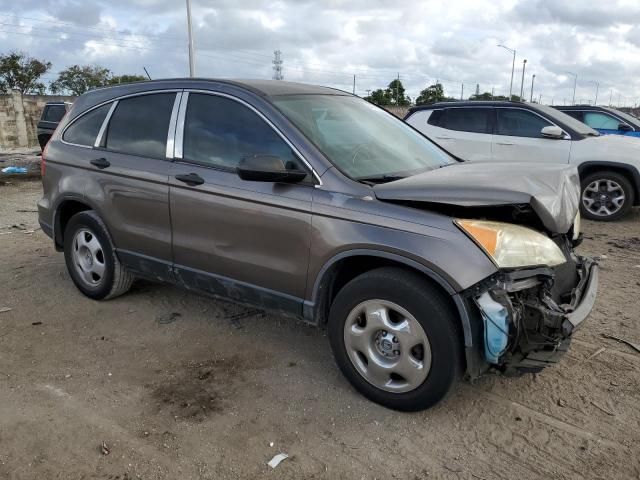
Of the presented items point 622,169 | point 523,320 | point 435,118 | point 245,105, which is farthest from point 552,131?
point 523,320

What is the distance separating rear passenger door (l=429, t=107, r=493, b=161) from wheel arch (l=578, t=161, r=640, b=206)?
5.00ft

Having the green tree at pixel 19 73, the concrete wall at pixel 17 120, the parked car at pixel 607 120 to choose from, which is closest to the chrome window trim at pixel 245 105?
the parked car at pixel 607 120

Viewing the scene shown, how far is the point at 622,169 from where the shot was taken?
8.33 m

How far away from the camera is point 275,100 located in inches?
144

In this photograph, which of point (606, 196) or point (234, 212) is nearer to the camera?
point (234, 212)

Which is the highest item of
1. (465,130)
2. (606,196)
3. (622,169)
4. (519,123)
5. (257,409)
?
(519,123)

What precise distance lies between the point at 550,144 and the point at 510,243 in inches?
258

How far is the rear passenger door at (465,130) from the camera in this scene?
30.2 ft

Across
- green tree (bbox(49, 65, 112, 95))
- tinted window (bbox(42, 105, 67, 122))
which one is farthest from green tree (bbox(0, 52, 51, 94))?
tinted window (bbox(42, 105, 67, 122))

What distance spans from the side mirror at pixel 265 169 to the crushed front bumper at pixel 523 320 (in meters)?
1.25

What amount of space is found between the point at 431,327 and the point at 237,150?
1.75 m

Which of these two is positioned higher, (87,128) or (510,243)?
(87,128)

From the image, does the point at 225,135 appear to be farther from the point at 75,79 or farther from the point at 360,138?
the point at 75,79

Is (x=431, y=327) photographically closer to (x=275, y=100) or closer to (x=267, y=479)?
(x=267, y=479)
